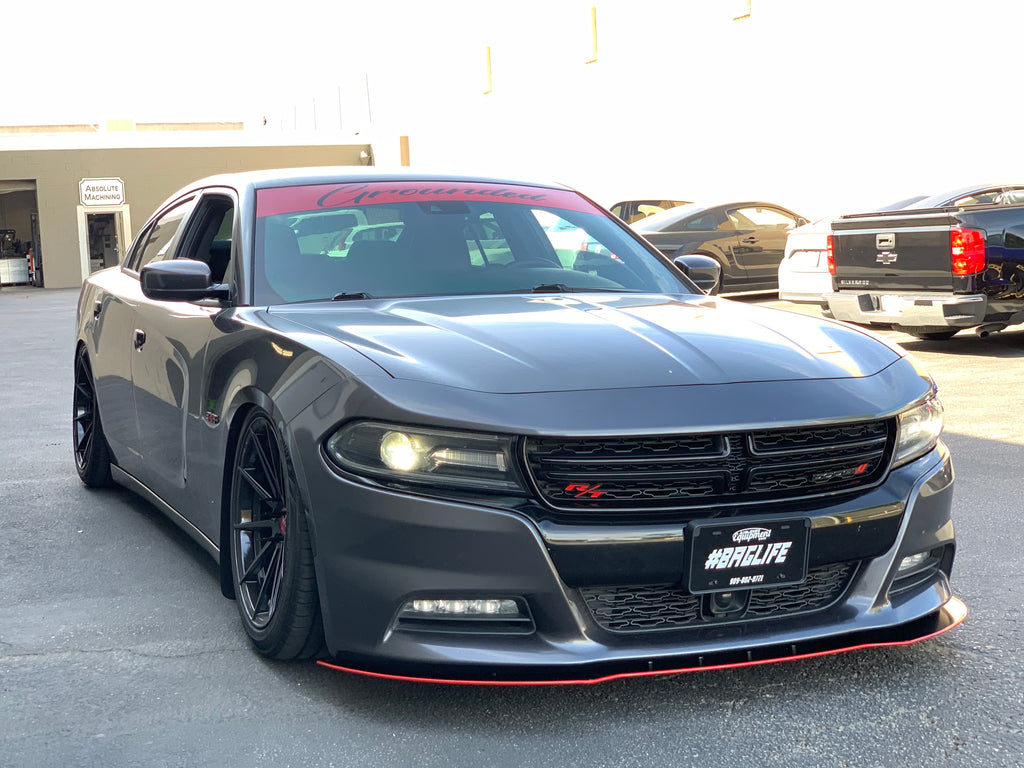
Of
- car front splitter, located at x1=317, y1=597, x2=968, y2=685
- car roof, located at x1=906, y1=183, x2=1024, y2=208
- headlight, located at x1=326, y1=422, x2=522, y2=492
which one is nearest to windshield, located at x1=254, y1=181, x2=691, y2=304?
headlight, located at x1=326, y1=422, x2=522, y2=492

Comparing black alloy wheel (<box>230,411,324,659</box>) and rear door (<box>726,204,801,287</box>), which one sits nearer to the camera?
black alloy wheel (<box>230,411,324,659</box>)

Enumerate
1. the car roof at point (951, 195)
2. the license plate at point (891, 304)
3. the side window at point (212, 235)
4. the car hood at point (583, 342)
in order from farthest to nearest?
the car roof at point (951, 195), the license plate at point (891, 304), the side window at point (212, 235), the car hood at point (583, 342)

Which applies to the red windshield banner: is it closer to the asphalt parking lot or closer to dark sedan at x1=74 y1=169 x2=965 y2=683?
dark sedan at x1=74 y1=169 x2=965 y2=683

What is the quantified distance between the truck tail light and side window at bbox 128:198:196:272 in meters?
7.00

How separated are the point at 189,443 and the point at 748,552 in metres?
2.05

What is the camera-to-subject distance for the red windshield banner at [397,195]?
4.44 m

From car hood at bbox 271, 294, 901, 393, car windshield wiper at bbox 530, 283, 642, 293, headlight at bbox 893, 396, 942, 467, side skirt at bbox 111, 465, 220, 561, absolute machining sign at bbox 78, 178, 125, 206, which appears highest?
absolute machining sign at bbox 78, 178, 125, 206

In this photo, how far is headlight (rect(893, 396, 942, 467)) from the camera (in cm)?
326

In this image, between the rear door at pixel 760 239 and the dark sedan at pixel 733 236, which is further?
the rear door at pixel 760 239

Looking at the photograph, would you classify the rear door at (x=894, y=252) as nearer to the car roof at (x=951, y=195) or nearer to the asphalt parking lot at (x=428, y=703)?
the car roof at (x=951, y=195)

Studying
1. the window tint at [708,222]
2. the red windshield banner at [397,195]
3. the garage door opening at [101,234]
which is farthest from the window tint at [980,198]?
the garage door opening at [101,234]

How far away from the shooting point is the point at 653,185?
28.6 meters

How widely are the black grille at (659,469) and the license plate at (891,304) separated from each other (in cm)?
818

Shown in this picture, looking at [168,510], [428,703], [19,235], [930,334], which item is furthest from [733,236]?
[19,235]
